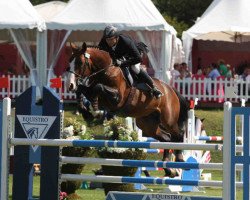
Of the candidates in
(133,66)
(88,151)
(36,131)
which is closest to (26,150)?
(36,131)

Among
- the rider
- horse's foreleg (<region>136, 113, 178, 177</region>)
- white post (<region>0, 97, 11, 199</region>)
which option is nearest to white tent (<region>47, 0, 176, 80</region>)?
horse's foreleg (<region>136, 113, 178, 177</region>)

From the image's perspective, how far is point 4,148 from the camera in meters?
9.96

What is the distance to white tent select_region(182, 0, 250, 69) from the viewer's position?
27859 millimetres

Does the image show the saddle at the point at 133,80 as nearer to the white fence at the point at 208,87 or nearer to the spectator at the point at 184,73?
the white fence at the point at 208,87

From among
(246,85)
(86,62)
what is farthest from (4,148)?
(246,85)

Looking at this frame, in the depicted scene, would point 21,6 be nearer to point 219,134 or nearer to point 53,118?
point 219,134

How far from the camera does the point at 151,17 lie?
88.7ft

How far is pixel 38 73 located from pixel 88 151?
14248mm

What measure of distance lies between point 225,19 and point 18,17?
5759 mm

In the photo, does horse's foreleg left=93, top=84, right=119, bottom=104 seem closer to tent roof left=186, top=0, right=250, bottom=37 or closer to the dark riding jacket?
the dark riding jacket

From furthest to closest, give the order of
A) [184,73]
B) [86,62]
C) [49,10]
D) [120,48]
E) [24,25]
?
[49,10] → [184,73] → [24,25] → [120,48] → [86,62]

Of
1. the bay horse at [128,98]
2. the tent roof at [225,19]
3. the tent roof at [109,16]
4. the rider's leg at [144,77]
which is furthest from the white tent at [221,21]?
the rider's leg at [144,77]

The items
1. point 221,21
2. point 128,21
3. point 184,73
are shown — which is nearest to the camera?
point 128,21

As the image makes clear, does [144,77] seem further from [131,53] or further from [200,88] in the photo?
[200,88]
